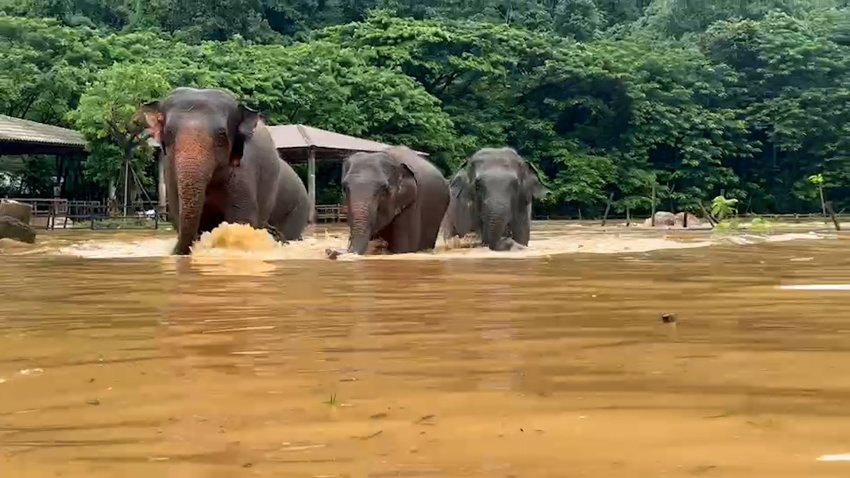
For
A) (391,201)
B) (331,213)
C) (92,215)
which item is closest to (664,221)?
(331,213)

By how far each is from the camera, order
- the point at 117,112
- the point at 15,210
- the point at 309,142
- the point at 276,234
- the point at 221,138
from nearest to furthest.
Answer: the point at 221,138 → the point at 276,234 → the point at 15,210 → the point at 309,142 → the point at 117,112

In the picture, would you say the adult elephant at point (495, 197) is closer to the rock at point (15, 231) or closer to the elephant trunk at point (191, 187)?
the elephant trunk at point (191, 187)

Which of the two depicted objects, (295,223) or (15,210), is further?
(15,210)

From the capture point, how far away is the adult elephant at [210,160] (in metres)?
9.05

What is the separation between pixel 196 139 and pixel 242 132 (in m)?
0.67

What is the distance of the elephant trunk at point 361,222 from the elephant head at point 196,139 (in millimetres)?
1130

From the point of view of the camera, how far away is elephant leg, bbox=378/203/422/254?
10.7 metres

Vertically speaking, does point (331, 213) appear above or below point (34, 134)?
below

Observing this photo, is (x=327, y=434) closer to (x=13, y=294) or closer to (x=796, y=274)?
(x=13, y=294)

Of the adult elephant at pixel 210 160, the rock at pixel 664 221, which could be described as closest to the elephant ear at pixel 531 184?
the adult elephant at pixel 210 160

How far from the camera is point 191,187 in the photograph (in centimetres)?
897

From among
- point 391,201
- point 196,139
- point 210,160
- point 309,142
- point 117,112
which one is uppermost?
point 117,112

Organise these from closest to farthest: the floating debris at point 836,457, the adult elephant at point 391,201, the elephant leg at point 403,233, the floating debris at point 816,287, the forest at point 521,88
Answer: the floating debris at point 836,457, the floating debris at point 816,287, the adult elephant at point 391,201, the elephant leg at point 403,233, the forest at point 521,88

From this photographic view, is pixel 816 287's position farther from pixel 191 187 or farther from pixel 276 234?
pixel 276 234
